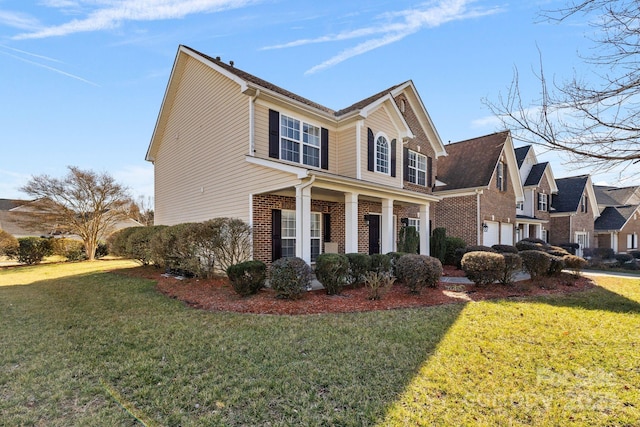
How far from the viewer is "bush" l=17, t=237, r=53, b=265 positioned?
1778 cm

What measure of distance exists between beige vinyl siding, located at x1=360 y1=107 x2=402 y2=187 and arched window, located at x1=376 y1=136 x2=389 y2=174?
0.27 metres

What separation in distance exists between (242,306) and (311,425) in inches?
176

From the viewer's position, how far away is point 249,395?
3.26m

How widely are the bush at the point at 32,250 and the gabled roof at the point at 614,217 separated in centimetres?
4449

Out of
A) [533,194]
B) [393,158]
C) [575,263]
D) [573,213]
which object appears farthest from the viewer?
[573,213]

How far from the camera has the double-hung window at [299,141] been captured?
10859 mm

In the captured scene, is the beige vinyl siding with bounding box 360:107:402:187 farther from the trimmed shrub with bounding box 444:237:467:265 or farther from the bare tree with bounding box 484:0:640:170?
the bare tree with bounding box 484:0:640:170

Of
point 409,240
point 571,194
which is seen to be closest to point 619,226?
point 571,194

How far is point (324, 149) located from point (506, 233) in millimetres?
14774

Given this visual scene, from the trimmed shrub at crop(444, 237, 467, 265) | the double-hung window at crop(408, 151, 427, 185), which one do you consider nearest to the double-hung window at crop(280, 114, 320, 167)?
the double-hung window at crop(408, 151, 427, 185)

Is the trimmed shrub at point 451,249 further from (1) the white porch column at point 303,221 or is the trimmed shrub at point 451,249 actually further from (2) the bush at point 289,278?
(2) the bush at point 289,278

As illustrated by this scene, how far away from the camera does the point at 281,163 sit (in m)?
9.12

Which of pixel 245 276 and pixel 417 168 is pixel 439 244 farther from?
pixel 245 276

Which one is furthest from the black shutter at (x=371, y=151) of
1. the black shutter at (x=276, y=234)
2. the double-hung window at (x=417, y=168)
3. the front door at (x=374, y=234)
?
the black shutter at (x=276, y=234)
